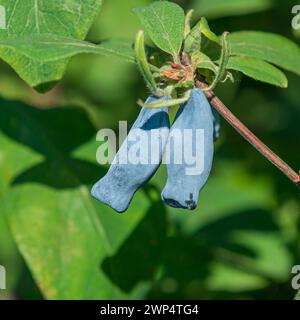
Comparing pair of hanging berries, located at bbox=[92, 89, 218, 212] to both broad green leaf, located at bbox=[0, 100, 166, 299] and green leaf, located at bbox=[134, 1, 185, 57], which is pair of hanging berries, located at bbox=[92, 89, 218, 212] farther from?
broad green leaf, located at bbox=[0, 100, 166, 299]

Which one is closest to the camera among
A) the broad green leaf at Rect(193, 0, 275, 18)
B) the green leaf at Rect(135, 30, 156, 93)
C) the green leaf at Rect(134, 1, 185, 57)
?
the green leaf at Rect(135, 30, 156, 93)

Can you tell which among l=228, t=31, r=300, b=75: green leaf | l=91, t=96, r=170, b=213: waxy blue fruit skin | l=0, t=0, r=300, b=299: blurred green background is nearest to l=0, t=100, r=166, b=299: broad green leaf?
l=0, t=0, r=300, b=299: blurred green background

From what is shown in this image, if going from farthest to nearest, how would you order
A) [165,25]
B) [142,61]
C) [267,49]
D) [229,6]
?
[229,6] → [267,49] → [165,25] → [142,61]

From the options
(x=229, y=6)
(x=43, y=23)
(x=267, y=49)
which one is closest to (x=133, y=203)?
(x=267, y=49)

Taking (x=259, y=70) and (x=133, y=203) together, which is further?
(x=133, y=203)

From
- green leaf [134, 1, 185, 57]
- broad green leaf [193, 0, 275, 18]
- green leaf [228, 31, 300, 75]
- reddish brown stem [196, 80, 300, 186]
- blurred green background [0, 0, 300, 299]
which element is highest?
green leaf [134, 1, 185, 57]

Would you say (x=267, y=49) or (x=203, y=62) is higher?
(x=203, y=62)

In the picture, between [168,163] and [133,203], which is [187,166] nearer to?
[168,163]
